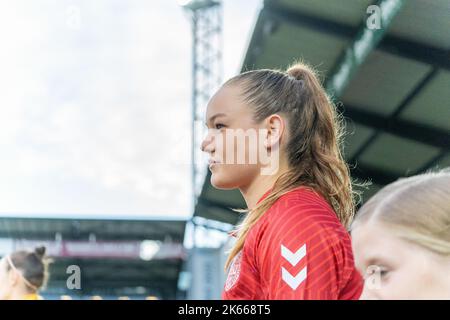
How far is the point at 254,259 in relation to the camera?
1.28 metres

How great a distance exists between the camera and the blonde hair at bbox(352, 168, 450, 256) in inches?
38.6

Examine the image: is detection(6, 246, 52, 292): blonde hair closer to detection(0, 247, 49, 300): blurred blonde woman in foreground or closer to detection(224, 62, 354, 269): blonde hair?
detection(0, 247, 49, 300): blurred blonde woman in foreground

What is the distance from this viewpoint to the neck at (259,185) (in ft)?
4.76

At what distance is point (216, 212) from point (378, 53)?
9247 mm

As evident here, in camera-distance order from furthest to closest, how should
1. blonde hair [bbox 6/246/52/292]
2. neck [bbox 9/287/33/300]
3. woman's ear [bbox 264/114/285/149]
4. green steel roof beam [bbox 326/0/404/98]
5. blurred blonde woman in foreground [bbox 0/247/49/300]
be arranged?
green steel roof beam [bbox 326/0/404/98] < blonde hair [bbox 6/246/52/292] < blurred blonde woman in foreground [bbox 0/247/49/300] < neck [bbox 9/287/33/300] < woman's ear [bbox 264/114/285/149]

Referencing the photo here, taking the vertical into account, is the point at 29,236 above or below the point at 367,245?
above

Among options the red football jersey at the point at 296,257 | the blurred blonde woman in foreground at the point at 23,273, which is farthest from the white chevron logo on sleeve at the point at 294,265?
the blurred blonde woman in foreground at the point at 23,273

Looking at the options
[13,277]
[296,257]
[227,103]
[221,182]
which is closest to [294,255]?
[296,257]

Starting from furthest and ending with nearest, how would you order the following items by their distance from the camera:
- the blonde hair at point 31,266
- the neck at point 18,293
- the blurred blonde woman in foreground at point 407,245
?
the blonde hair at point 31,266 < the neck at point 18,293 < the blurred blonde woman in foreground at point 407,245

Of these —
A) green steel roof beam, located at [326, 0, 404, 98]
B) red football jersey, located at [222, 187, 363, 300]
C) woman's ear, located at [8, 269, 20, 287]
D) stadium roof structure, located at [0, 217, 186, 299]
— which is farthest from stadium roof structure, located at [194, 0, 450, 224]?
stadium roof structure, located at [0, 217, 186, 299]

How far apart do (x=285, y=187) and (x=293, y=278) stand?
29 centimetres

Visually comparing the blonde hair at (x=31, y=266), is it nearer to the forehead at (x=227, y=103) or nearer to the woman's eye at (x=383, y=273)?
the forehead at (x=227, y=103)

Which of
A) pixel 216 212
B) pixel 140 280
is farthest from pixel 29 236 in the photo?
pixel 216 212
